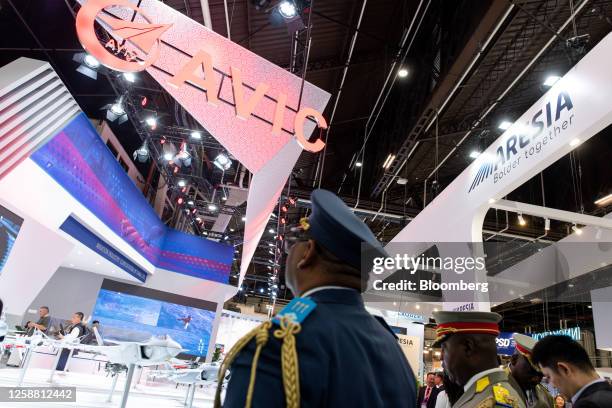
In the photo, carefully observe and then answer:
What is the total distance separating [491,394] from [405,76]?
675 cm

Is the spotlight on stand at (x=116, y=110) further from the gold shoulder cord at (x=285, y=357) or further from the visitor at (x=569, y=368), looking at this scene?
the gold shoulder cord at (x=285, y=357)

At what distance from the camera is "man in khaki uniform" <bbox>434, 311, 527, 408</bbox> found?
1729mm

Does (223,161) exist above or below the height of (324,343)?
above

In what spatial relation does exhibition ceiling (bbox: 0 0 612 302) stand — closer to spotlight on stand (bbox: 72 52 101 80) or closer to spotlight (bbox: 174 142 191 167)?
spotlight (bbox: 174 142 191 167)

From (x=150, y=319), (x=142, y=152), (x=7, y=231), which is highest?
(x=142, y=152)

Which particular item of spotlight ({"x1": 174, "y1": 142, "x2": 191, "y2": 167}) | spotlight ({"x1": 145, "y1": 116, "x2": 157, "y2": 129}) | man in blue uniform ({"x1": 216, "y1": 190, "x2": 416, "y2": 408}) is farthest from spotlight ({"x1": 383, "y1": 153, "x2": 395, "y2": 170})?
man in blue uniform ({"x1": 216, "y1": 190, "x2": 416, "y2": 408})

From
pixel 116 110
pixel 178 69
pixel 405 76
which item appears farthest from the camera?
pixel 116 110

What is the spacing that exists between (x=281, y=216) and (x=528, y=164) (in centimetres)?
838

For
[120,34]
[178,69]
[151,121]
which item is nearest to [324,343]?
[120,34]

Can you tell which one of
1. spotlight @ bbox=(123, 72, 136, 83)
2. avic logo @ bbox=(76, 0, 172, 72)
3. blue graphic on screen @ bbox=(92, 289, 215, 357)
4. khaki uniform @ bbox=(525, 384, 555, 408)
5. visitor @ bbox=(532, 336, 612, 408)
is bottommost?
khaki uniform @ bbox=(525, 384, 555, 408)

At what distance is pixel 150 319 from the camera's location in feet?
42.2

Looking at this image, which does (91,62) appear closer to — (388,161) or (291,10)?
(291,10)

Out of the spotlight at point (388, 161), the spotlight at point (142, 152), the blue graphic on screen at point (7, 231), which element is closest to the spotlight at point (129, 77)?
the spotlight at point (142, 152)

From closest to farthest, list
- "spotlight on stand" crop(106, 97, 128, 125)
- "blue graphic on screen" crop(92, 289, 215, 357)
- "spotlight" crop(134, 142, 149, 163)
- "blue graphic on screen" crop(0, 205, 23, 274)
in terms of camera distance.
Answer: "blue graphic on screen" crop(0, 205, 23, 274) → "spotlight on stand" crop(106, 97, 128, 125) → "spotlight" crop(134, 142, 149, 163) → "blue graphic on screen" crop(92, 289, 215, 357)
